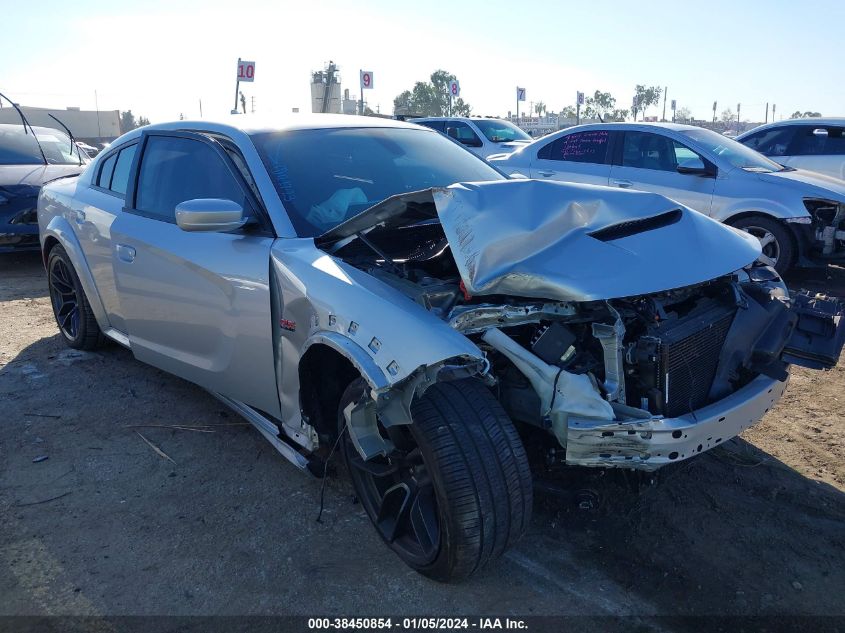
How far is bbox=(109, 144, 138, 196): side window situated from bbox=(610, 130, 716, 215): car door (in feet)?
17.1

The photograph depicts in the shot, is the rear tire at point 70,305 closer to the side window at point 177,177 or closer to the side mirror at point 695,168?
the side window at point 177,177

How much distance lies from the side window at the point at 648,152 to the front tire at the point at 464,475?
597 cm

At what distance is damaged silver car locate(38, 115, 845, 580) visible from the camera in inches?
93.7

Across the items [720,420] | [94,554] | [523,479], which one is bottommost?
[94,554]

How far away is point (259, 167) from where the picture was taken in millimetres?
3299

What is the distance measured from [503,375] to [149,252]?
2.12 metres

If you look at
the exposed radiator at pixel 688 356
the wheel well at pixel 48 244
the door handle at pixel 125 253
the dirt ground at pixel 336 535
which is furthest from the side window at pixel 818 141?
the wheel well at pixel 48 244

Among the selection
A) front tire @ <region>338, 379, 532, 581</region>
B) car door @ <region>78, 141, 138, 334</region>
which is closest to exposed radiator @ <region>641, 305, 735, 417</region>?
front tire @ <region>338, 379, 532, 581</region>

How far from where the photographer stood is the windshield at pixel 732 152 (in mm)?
7285

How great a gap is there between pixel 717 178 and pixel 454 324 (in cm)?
566

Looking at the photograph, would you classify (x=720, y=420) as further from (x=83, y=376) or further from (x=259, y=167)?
(x=83, y=376)

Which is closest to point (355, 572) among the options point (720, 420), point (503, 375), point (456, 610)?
point (456, 610)

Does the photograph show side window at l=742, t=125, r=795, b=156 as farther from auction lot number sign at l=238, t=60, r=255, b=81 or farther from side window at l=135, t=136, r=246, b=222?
auction lot number sign at l=238, t=60, r=255, b=81

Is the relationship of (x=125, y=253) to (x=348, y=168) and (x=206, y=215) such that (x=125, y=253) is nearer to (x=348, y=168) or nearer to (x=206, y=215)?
(x=206, y=215)
